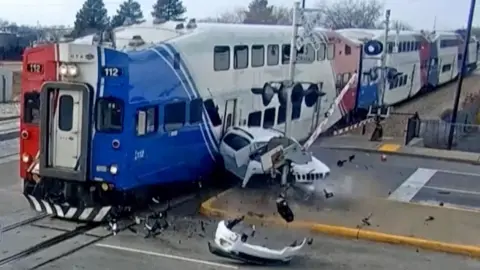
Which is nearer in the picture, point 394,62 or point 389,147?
point 389,147

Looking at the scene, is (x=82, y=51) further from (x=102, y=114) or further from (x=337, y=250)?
(x=337, y=250)

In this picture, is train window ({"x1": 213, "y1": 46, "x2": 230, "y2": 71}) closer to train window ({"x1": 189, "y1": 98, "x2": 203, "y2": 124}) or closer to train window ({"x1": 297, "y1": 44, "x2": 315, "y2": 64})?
train window ({"x1": 189, "y1": 98, "x2": 203, "y2": 124})

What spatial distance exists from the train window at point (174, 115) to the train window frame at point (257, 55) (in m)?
3.57

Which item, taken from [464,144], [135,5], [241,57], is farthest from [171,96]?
[135,5]

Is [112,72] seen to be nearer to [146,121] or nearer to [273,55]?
[146,121]

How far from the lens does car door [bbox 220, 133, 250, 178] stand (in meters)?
17.3

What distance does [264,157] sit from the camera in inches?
650

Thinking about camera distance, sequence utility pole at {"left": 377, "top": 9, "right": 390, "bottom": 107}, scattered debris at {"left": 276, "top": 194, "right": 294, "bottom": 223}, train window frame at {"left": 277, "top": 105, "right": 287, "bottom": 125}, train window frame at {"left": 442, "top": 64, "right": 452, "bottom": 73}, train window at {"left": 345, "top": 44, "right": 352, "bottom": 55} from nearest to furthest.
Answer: scattered debris at {"left": 276, "top": 194, "right": 294, "bottom": 223} → train window frame at {"left": 277, "top": 105, "right": 287, "bottom": 125} → utility pole at {"left": 377, "top": 9, "right": 390, "bottom": 107} → train window at {"left": 345, "top": 44, "right": 352, "bottom": 55} → train window frame at {"left": 442, "top": 64, "right": 452, "bottom": 73}

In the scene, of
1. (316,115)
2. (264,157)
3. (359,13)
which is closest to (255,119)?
(264,157)

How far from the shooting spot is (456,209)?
15.7 metres

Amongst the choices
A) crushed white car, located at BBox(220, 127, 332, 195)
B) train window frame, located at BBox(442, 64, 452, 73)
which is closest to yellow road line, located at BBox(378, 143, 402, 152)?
crushed white car, located at BBox(220, 127, 332, 195)

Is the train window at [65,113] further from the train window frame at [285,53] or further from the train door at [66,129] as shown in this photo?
the train window frame at [285,53]

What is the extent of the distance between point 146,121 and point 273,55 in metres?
6.32

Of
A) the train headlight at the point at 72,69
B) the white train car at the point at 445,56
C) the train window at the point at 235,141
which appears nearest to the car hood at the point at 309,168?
the train window at the point at 235,141
